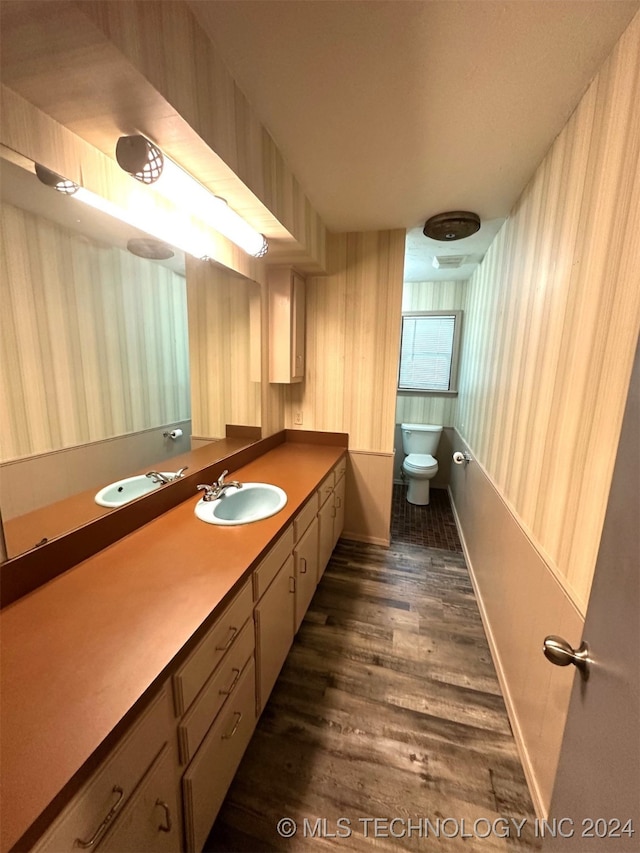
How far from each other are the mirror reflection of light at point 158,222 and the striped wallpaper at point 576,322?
1.54m

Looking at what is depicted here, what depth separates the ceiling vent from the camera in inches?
109

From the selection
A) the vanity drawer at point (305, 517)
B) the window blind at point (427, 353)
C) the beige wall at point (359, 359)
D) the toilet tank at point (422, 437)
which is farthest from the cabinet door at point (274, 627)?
the window blind at point (427, 353)

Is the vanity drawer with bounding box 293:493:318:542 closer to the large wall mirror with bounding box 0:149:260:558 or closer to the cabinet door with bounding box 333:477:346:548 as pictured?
the cabinet door with bounding box 333:477:346:548

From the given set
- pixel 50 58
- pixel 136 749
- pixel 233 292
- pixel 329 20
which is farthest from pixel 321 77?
pixel 136 749

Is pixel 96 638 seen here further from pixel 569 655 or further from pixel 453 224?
pixel 453 224

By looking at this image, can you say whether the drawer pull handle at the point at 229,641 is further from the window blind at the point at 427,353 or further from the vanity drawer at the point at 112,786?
the window blind at the point at 427,353

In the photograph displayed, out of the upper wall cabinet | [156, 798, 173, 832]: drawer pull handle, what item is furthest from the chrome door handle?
the upper wall cabinet

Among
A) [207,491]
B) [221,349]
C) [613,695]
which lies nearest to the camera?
[613,695]

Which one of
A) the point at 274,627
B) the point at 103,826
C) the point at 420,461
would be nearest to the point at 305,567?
the point at 274,627

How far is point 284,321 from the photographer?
7.43 ft

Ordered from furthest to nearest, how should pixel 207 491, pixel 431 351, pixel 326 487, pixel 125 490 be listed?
pixel 431 351, pixel 326 487, pixel 207 491, pixel 125 490

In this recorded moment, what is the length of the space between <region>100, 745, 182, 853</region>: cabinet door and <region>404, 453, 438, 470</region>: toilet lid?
9.38 feet

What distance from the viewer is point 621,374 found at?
2.74 ft

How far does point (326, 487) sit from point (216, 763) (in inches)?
52.9
